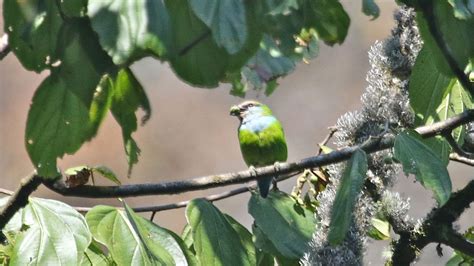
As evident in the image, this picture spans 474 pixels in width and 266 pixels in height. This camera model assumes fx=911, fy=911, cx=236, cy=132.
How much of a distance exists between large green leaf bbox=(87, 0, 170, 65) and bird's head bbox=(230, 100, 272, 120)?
189cm

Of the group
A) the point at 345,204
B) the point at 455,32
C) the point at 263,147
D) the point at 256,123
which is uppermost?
the point at 256,123

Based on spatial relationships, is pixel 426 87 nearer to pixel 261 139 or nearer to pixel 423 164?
pixel 423 164

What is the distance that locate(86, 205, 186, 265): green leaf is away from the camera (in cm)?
113

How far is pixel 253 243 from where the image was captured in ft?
4.47

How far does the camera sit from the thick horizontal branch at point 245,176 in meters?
1.11

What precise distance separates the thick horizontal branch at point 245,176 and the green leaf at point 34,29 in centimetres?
47

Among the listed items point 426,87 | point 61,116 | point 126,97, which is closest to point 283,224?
point 426,87

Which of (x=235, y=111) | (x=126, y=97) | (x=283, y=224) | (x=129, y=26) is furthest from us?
(x=235, y=111)

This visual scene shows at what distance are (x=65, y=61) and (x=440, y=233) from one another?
3.02 ft

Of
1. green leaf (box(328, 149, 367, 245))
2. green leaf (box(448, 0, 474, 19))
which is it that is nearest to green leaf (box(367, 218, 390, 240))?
green leaf (box(328, 149, 367, 245))

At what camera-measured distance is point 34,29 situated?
680mm

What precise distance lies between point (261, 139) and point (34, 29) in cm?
163

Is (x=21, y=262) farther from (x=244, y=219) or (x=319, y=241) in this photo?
(x=244, y=219)

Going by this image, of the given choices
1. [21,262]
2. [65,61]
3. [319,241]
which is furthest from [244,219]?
[65,61]
